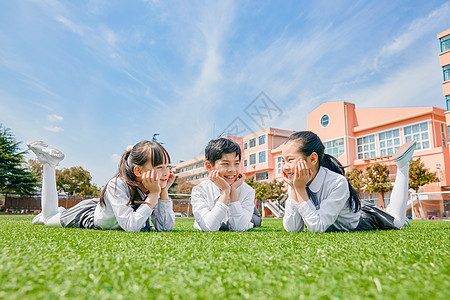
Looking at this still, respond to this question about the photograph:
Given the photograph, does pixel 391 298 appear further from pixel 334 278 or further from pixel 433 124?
pixel 433 124

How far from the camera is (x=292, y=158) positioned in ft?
9.07

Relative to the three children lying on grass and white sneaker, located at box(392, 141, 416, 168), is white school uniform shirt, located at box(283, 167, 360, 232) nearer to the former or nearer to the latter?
the three children lying on grass

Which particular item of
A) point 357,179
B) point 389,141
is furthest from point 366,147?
point 357,179

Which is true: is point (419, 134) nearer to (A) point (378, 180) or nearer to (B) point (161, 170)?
(A) point (378, 180)

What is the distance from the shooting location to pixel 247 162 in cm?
3525

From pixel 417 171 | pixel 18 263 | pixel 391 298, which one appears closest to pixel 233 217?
pixel 18 263

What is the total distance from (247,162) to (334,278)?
1352 inches

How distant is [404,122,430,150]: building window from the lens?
1988 centimetres

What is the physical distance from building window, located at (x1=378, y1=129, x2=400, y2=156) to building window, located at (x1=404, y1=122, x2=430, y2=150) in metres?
0.70

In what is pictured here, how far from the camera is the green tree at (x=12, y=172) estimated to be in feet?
71.0

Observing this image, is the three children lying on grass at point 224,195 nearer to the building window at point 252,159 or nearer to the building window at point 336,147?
the building window at point 336,147

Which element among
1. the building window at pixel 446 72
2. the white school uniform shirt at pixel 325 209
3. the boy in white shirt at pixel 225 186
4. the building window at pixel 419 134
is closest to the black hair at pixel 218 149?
the boy in white shirt at pixel 225 186

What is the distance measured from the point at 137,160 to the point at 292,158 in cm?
151

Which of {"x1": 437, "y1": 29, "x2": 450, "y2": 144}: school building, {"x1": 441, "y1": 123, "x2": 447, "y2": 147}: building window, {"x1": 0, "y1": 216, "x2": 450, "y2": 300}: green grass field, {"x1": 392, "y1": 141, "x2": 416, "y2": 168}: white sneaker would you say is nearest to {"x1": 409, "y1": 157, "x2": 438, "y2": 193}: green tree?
{"x1": 441, "y1": 123, "x2": 447, "y2": 147}: building window
